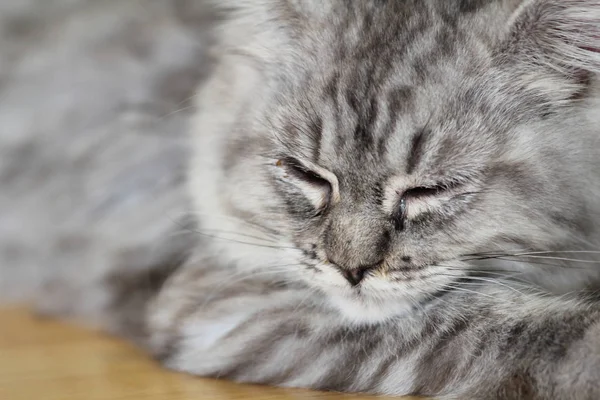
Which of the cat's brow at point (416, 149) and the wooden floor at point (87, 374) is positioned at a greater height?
the cat's brow at point (416, 149)

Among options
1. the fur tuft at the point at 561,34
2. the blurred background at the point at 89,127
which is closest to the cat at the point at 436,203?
the fur tuft at the point at 561,34

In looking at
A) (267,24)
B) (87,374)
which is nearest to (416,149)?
(267,24)

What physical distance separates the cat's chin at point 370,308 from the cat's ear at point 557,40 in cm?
45

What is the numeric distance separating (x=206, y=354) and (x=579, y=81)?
82 cm

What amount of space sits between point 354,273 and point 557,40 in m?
0.51

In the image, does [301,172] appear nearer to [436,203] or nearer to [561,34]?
[436,203]

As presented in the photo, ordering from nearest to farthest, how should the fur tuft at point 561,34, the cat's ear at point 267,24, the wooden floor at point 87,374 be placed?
1. the fur tuft at point 561,34
2. the wooden floor at point 87,374
3. the cat's ear at point 267,24

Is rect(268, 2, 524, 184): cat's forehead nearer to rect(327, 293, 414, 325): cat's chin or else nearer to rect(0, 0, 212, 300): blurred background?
rect(327, 293, 414, 325): cat's chin

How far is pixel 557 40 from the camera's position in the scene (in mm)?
1386

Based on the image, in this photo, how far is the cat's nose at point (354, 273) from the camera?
140cm

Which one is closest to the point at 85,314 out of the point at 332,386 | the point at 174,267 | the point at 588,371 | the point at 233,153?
the point at 174,267

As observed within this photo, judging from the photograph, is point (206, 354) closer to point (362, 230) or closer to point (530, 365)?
point (362, 230)

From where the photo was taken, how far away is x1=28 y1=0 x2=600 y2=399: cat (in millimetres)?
1372

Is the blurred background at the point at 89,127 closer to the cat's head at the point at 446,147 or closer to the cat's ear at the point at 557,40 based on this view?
the cat's head at the point at 446,147
